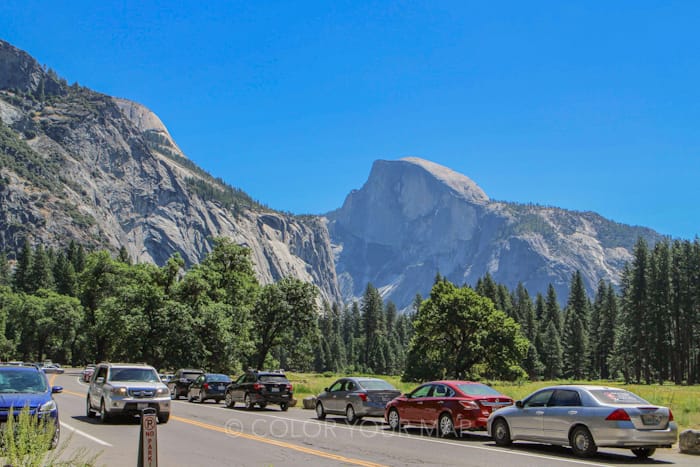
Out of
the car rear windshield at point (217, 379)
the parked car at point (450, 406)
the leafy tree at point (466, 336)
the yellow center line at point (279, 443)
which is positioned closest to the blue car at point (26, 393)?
the yellow center line at point (279, 443)

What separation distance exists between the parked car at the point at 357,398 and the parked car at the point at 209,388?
1056 centimetres

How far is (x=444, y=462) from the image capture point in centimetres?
1270

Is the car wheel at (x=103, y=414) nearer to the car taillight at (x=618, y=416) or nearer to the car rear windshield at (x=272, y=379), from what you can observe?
the car rear windshield at (x=272, y=379)

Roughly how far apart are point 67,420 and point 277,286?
4140cm

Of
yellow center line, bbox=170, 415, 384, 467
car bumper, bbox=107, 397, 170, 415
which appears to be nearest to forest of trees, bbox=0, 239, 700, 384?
yellow center line, bbox=170, 415, 384, 467

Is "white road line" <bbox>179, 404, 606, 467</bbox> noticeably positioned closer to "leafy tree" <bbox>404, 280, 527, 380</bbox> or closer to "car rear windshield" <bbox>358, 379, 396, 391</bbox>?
"car rear windshield" <bbox>358, 379, 396, 391</bbox>

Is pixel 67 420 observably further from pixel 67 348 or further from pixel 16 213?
pixel 16 213

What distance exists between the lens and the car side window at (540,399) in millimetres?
15547

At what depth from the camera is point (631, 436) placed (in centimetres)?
1327

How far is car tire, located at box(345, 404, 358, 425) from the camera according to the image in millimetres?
22047

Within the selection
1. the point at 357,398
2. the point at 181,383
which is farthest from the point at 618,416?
the point at 181,383

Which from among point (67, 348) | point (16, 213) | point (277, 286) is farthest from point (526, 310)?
point (16, 213)

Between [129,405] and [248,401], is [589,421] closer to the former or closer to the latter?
[129,405]

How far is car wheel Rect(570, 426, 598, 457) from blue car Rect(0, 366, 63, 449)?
11.5 m
